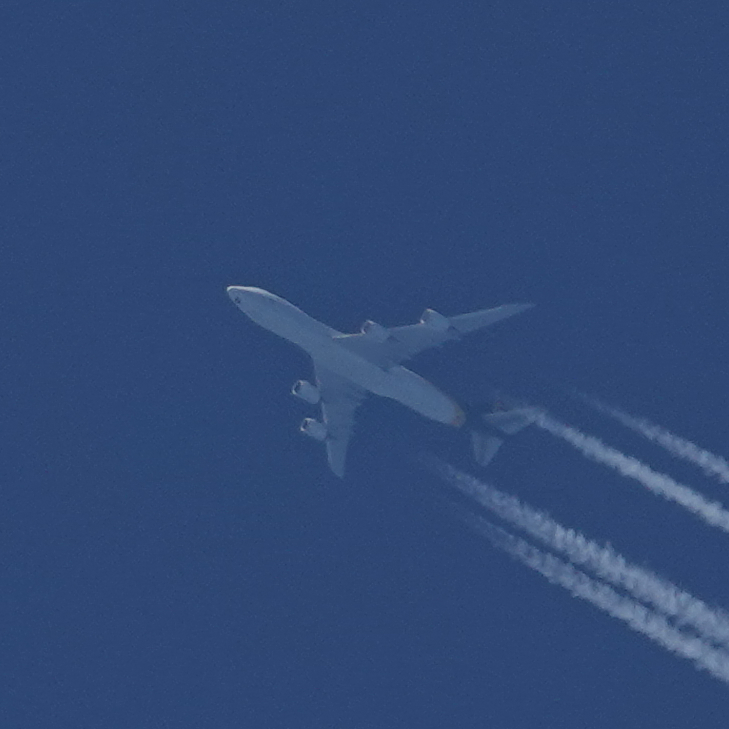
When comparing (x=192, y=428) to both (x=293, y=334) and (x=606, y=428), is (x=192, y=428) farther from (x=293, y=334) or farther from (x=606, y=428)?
(x=606, y=428)

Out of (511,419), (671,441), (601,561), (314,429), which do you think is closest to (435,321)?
(511,419)

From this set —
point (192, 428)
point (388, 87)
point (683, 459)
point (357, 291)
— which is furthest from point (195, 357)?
point (683, 459)

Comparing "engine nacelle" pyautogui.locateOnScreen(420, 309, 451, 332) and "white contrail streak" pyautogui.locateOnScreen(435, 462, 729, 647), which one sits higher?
"engine nacelle" pyautogui.locateOnScreen(420, 309, 451, 332)

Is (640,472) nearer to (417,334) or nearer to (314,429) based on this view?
(417,334)

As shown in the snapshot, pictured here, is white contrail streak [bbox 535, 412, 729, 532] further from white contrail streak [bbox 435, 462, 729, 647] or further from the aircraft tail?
white contrail streak [bbox 435, 462, 729, 647]

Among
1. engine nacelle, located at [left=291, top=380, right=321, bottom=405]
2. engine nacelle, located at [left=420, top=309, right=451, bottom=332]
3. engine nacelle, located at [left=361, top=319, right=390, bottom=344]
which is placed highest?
engine nacelle, located at [left=420, top=309, right=451, bottom=332]

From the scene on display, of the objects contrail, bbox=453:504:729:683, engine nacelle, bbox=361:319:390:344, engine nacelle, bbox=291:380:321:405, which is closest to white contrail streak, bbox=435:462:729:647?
contrail, bbox=453:504:729:683

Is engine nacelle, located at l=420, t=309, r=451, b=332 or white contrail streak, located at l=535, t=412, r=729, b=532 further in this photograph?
white contrail streak, located at l=535, t=412, r=729, b=532

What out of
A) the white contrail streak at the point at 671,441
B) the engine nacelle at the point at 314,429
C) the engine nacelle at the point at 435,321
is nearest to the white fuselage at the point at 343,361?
the engine nacelle at the point at 314,429
